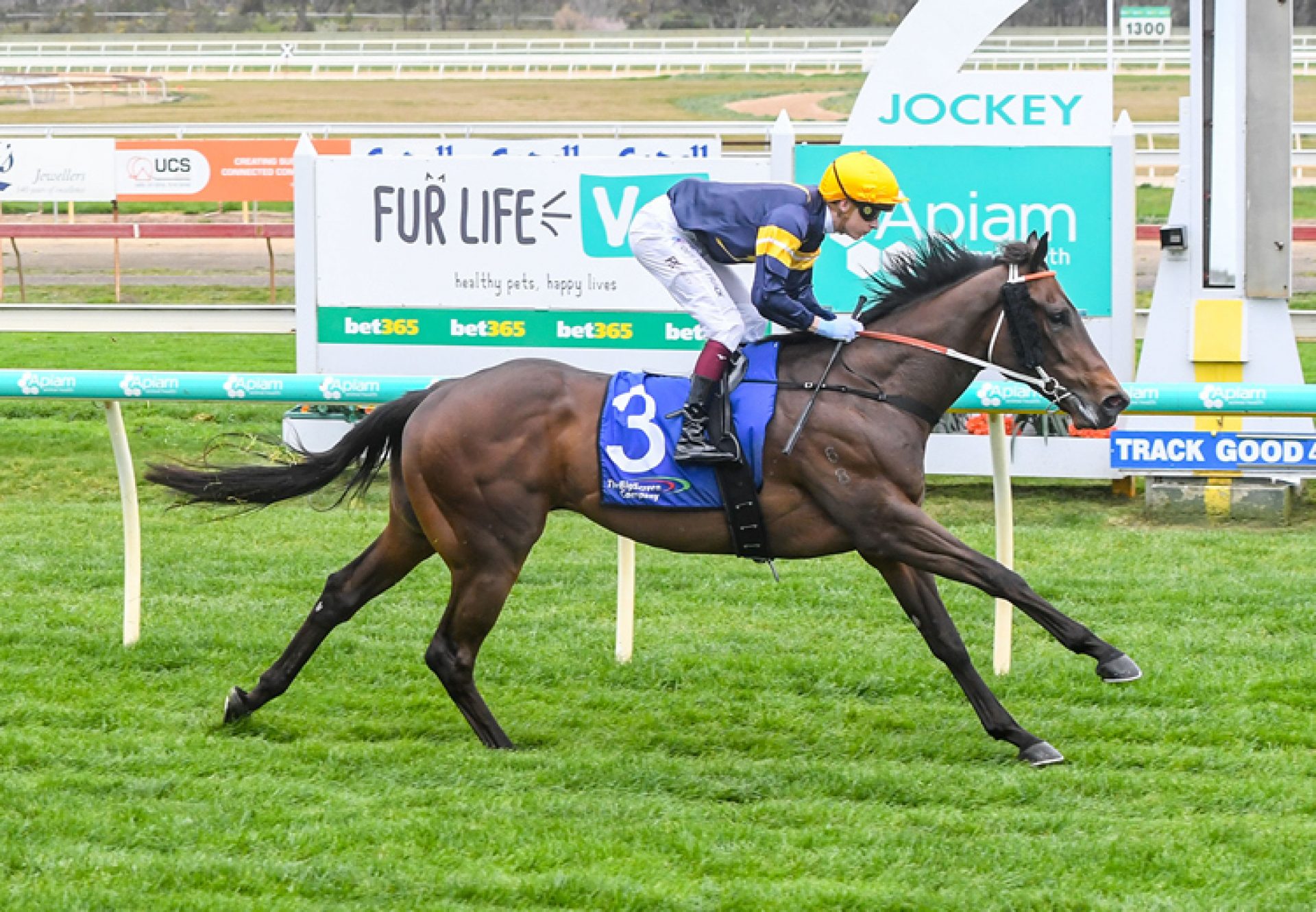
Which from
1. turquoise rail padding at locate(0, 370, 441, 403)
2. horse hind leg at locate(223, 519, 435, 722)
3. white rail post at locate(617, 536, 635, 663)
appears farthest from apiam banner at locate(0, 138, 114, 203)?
horse hind leg at locate(223, 519, 435, 722)

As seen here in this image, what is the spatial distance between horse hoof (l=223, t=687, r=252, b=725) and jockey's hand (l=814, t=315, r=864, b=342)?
6.66 feet

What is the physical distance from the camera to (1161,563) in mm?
7199

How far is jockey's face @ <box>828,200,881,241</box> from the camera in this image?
4.81 metres

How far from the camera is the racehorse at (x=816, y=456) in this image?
4730 millimetres

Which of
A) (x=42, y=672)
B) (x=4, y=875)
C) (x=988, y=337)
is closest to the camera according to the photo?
(x=4, y=875)

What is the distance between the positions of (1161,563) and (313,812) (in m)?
4.29

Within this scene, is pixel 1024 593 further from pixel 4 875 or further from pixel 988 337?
pixel 4 875

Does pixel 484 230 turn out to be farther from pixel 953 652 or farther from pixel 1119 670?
pixel 1119 670

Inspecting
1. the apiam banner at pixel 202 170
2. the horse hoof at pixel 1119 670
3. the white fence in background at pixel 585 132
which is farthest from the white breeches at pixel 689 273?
the apiam banner at pixel 202 170

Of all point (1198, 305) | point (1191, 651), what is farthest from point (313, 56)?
point (1191, 651)

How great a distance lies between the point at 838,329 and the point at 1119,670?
1.24m

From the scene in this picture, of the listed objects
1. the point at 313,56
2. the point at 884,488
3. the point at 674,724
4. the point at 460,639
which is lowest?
the point at 674,724

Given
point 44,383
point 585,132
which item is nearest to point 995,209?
point 44,383

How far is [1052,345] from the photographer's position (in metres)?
4.75
